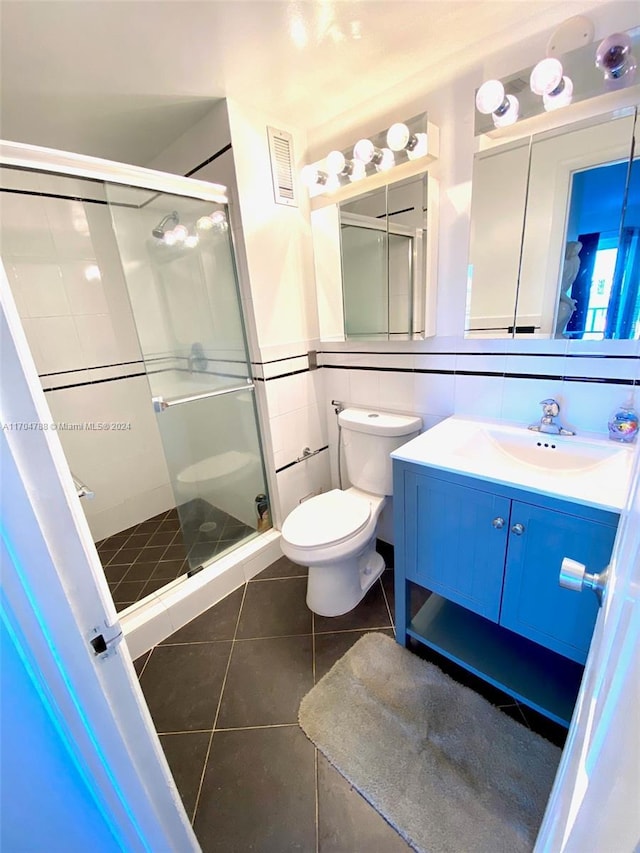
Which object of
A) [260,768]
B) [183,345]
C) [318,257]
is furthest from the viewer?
[318,257]

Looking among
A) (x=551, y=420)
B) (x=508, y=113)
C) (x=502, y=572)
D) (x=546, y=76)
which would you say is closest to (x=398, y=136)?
(x=508, y=113)

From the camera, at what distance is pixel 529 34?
1.16 metres

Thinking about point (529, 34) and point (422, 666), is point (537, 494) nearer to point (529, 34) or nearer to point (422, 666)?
point (422, 666)

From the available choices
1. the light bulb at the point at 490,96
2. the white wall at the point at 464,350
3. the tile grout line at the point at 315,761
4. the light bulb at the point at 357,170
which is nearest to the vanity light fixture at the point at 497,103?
the light bulb at the point at 490,96

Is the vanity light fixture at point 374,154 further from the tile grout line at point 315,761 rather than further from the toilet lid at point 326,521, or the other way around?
the tile grout line at point 315,761

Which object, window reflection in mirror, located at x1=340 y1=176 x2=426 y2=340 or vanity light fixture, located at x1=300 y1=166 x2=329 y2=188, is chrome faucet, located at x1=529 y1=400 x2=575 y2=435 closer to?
window reflection in mirror, located at x1=340 y1=176 x2=426 y2=340

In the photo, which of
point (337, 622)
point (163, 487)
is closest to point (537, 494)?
point (337, 622)

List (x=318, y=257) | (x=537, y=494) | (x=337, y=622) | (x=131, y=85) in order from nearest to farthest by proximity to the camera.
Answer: (x=537, y=494) < (x=131, y=85) < (x=337, y=622) < (x=318, y=257)

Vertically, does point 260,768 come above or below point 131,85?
below

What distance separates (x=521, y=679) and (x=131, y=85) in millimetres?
2629

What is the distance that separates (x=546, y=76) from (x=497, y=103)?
14cm

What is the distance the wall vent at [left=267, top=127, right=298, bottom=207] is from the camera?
166 centimetres

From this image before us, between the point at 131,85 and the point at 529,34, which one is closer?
the point at 529,34

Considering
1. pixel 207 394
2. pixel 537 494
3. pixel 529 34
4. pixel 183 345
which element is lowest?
pixel 537 494
